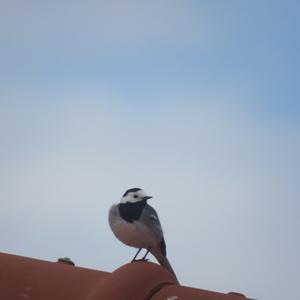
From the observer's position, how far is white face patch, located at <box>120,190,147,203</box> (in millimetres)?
7683

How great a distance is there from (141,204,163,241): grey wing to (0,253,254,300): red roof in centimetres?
351

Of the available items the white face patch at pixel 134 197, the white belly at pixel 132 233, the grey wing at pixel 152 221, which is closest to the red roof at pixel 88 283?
the white belly at pixel 132 233

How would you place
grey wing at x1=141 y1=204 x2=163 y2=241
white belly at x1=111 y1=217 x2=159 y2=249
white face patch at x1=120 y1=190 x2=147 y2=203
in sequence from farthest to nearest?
white face patch at x1=120 y1=190 x2=147 y2=203 → grey wing at x1=141 y1=204 x2=163 y2=241 → white belly at x1=111 y1=217 x2=159 y2=249

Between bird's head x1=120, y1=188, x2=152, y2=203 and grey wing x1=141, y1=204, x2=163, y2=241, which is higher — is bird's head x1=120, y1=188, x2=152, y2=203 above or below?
above

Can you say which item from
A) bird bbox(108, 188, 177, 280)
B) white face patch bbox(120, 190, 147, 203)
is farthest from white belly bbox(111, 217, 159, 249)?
white face patch bbox(120, 190, 147, 203)

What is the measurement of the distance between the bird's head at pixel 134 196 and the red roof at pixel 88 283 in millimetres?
3792

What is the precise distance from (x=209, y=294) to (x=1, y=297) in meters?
1.21

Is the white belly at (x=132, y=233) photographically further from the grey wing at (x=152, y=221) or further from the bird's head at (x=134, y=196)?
the bird's head at (x=134, y=196)

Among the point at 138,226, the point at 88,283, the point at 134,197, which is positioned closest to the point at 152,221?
the point at 138,226

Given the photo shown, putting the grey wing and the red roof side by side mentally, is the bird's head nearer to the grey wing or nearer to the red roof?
the grey wing

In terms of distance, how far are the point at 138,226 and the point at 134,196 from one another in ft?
2.25

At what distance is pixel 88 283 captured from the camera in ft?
→ 11.6

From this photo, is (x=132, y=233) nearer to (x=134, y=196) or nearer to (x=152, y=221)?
(x=152, y=221)

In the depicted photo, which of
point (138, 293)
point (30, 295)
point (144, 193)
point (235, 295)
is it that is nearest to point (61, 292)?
point (30, 295)
